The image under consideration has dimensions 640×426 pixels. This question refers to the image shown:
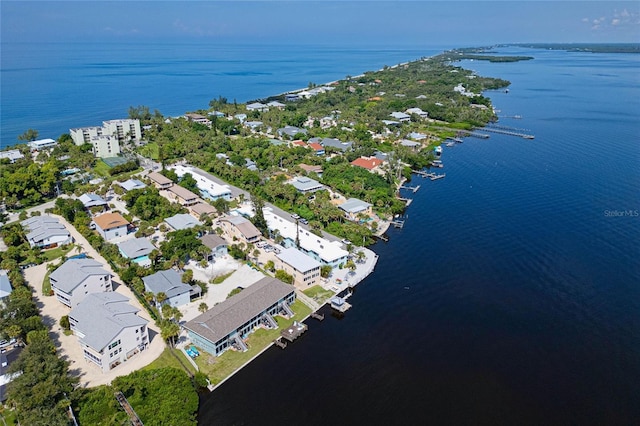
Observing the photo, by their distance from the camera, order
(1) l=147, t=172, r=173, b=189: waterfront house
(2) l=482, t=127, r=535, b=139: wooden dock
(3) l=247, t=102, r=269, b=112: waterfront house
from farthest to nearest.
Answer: (3) l=247, t=102, r=269, b=112: waterfront house
(2) l=482, t=127, r=535, b=139: wooden dock
(1) l=147, t=172, r=173, b=189: waterfront house

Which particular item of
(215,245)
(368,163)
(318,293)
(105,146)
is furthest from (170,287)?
(105,146)

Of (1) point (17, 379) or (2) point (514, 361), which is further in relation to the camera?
(2) point (514, 361)

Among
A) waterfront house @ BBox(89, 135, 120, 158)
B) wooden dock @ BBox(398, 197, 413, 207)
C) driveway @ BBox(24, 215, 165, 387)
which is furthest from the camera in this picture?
waterfront house @ BBox(89, 135, 120, 158)

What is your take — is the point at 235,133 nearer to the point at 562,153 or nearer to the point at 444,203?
the point at 444,203

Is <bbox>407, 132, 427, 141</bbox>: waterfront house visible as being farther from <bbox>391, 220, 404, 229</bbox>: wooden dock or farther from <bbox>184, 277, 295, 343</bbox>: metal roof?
<bbox>184, 277, 295, 343</bbox>: metal roof

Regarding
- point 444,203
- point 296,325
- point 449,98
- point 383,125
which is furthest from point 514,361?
point 449,98

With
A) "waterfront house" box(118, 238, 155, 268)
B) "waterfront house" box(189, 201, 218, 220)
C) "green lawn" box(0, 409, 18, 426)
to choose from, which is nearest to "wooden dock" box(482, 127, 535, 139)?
"waterfront house" box(189, 201, 218, 220)
